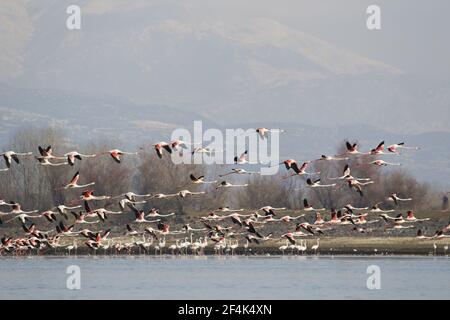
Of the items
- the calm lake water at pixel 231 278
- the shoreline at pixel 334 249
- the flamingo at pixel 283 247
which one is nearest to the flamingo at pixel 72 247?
the shoreline at pixel 334 249

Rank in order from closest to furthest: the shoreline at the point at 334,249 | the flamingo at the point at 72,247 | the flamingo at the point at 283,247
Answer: the shoreline at the point at 334,249, the flamingo at the point at 283,247, the flamingo at the point at 72,247

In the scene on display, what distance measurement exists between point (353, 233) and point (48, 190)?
1354 inches

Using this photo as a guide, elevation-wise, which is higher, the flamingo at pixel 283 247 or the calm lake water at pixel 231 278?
the flamingo at pixel 283 247

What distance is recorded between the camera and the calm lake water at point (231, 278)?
1902 inches

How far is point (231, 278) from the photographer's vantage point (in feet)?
180

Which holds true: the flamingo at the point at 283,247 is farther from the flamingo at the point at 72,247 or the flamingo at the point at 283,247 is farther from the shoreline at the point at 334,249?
the flamingo at the point at 72,247

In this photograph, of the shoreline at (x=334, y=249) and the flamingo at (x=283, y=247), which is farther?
the flamingo at (x=283, y=247)

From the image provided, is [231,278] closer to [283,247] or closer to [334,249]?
[283,247]

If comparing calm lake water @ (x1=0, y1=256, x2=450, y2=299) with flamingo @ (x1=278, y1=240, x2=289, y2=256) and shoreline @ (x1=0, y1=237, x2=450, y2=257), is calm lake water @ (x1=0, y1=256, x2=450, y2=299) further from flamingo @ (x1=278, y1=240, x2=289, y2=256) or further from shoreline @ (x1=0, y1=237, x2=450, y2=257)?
shoreline @ (x1=0, y1=237, x2=450, y2=257)

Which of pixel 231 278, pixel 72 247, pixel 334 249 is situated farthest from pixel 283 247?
pixel 231 278

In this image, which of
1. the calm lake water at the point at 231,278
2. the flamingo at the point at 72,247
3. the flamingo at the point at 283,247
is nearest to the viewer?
the calm lake water at the point at 231,278

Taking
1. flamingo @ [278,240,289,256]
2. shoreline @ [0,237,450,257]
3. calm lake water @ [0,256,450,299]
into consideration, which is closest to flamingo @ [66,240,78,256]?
shoreline @ [0,237,450,257]
